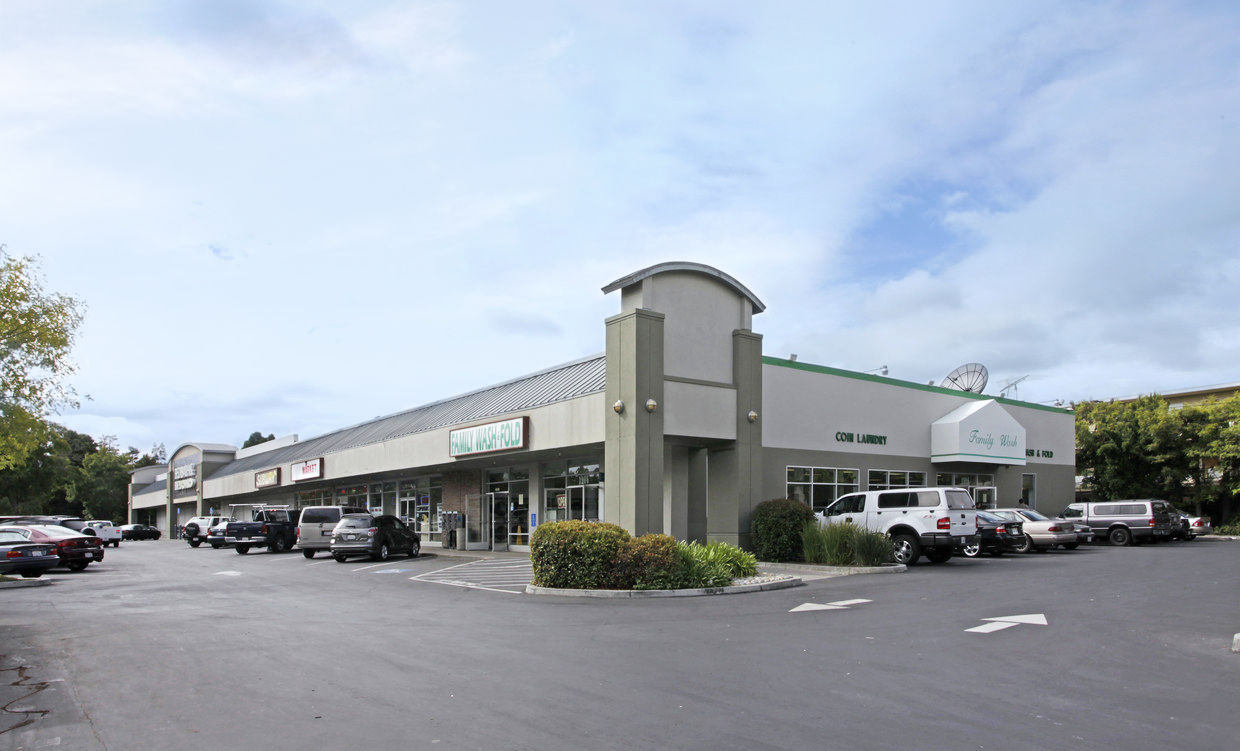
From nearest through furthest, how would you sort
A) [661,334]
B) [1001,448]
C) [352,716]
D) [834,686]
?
1. [352,716]
2. [834,686]
3. [661,334]
4. [1001,448]

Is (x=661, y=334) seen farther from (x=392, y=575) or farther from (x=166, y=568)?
(x=166, y=568)

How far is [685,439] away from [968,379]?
17358 mm

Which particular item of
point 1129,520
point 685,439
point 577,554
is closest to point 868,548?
point 685,439

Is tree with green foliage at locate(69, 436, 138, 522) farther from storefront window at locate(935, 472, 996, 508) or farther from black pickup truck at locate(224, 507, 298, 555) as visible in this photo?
storefront window at locate(935, 472, 996, 508)

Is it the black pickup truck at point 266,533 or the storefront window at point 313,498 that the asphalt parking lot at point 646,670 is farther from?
the storefront window at point 313,498

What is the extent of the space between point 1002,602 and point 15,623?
1539cm

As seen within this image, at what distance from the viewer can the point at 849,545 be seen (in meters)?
20.9

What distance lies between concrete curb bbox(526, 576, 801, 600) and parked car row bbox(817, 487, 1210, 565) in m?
4.77

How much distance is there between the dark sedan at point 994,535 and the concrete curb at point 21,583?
22.9 m

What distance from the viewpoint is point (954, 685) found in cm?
830

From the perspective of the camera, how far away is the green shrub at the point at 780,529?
2273 centimetres

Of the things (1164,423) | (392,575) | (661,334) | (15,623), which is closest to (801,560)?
(661,334)

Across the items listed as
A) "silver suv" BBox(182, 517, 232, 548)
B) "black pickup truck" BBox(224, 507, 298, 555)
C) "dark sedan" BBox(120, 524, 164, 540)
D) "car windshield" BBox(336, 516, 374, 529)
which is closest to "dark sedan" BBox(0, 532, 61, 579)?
"car windshield" BBox(336, 516, 374, 529)

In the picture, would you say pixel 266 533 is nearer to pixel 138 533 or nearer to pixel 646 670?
pixel 646 670
